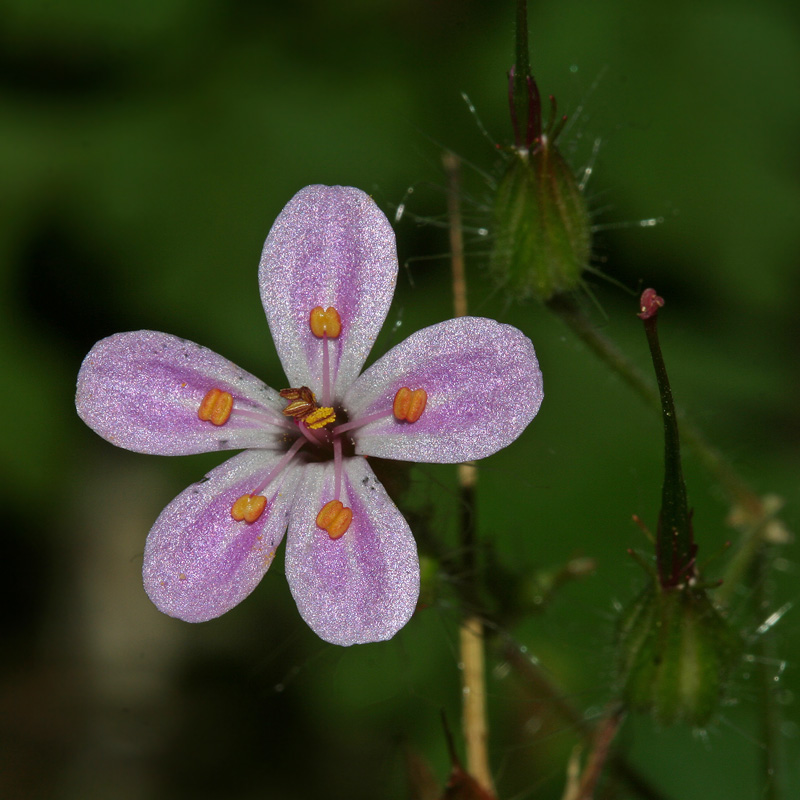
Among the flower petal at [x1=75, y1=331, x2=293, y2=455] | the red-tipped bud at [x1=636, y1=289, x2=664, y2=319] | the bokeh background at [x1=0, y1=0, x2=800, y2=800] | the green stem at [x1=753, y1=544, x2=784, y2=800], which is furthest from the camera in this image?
the bokeh background at [x1=0, y1=0, x2=800, y2=800]

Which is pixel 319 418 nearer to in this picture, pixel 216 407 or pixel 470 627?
pixel 216 407

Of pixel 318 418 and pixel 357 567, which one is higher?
pixel 318 418

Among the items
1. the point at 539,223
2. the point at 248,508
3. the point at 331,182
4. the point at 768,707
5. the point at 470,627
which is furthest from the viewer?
the point at 331,182

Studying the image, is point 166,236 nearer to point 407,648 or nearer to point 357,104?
point 357,104

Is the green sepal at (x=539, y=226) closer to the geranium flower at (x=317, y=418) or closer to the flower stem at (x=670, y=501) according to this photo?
the geranium flower at (x=317, y=418)

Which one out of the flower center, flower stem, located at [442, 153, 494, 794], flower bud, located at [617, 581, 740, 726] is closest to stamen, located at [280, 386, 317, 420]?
the flower center

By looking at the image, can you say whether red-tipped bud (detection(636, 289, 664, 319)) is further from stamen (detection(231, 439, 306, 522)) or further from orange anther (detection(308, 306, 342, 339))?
stamen (detection(231, 439, 306, 522))

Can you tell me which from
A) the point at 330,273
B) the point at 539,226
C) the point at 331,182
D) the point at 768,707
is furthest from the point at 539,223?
the point at 331,182
